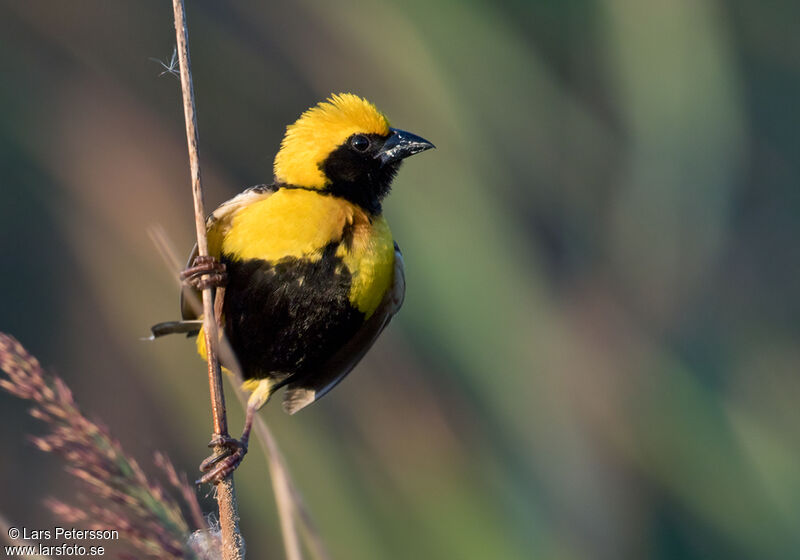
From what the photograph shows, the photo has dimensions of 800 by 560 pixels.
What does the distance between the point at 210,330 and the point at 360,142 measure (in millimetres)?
865

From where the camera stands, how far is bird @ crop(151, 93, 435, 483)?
183 cm

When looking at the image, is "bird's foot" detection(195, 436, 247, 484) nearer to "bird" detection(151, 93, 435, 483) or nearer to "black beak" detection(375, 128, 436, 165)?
"bird" detection(151, 93, 435, 483)

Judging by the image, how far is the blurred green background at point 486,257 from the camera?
2.38 metres

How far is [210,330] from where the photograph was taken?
130cm

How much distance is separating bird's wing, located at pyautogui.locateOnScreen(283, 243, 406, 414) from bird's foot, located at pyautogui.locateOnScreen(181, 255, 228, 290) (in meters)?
0.38

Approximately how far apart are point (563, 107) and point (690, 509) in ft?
3.99

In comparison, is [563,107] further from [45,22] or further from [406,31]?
[45,22]

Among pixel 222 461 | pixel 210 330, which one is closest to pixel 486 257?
pixel 222 461

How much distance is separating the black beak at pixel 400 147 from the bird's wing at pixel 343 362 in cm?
20

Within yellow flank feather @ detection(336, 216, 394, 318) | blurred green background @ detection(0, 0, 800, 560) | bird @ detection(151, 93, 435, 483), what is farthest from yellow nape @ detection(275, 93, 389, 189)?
blurred green background @ detection(0, 0, 800, 560)

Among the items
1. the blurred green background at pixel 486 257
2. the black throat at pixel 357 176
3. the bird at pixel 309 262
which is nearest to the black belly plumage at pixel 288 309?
the bird at pixel 309 262

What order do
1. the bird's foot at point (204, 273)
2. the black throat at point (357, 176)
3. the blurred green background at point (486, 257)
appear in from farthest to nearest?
the blurred green background at point (486, 257) < the black throat at point (357, 176) < the bird's foot at point (204, 273)

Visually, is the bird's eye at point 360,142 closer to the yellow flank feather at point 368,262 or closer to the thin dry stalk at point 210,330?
the yellow flank feather at point 368,262

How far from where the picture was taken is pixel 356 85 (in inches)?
123
